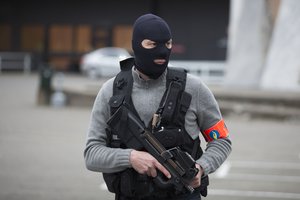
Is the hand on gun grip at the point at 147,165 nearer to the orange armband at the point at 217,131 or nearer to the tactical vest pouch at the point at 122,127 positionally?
the tactical vest pouch at the point at 122,127

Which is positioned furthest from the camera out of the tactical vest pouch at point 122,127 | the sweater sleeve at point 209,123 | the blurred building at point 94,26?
the blurred building at point 94,26

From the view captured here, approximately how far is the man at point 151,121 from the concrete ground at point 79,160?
16.5ft

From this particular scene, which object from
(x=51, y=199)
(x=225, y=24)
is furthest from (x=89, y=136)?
(x=225, y=24)

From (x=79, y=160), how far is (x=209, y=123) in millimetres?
8094

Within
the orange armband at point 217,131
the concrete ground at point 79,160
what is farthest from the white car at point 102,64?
the orange armband at point 217,131

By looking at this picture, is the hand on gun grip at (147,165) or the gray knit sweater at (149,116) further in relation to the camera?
the gray knit sweater at (149,116)

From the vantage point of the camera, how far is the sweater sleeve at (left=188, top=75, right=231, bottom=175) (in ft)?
13.8

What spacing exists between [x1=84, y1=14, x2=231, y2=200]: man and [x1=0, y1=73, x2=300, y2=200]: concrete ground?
16.5 ft

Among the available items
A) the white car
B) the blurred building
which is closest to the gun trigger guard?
the white car

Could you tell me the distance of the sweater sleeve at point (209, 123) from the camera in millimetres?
4203

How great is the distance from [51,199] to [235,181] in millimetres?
2920

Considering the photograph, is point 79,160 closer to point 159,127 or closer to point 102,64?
point 159,127

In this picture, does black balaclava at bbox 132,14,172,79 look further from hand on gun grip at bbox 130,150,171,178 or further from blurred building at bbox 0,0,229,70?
blurred building at bbox 0,0,229,70

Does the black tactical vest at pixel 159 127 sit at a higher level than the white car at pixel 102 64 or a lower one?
higher
